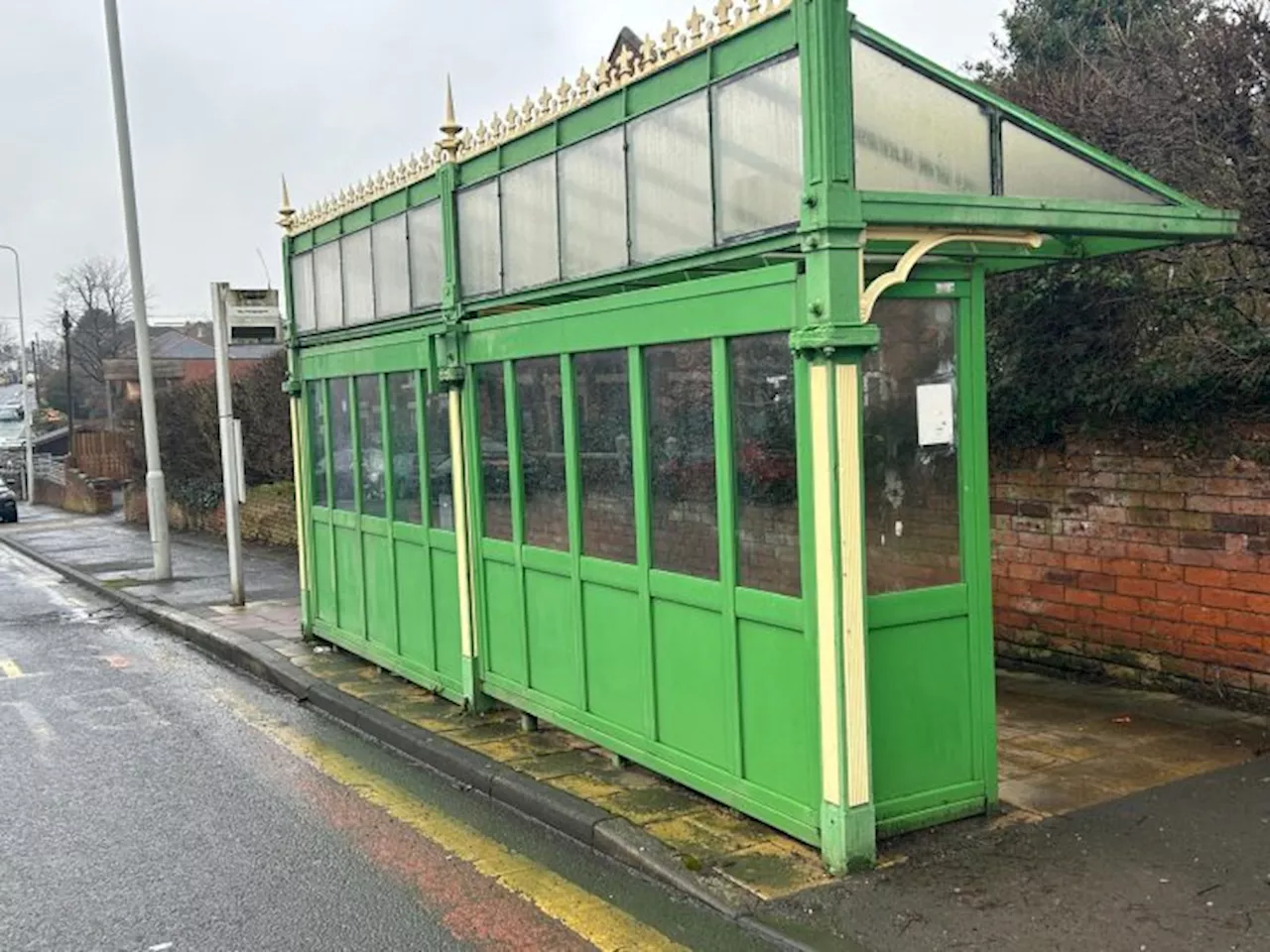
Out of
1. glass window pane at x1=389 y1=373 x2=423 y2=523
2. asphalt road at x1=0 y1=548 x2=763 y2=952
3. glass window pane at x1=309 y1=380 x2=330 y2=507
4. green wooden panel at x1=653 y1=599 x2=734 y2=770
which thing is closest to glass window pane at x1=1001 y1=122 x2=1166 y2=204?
green wooden panel at x1=653 y1=599 x2=734 y2=770

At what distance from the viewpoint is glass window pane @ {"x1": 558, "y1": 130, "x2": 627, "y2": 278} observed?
559cm

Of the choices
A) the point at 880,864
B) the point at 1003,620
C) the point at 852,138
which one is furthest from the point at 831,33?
the point at 1003,620

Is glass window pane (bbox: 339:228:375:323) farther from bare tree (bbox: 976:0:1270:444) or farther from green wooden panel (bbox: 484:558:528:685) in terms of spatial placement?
bare tree (bbox: 976:0:1270:444)

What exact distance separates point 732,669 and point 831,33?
2574 mm

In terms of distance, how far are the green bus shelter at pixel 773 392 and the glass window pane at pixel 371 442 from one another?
189 cm

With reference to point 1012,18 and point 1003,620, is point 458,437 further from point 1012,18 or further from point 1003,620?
point 1012,18

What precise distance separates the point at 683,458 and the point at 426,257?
314 cm

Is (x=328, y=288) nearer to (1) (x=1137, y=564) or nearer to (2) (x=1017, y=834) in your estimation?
(1) (x=1137, y=564)

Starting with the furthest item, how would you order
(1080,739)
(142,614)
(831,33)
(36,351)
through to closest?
(36,351) → (142,614) → (1080,739) → (831,33)

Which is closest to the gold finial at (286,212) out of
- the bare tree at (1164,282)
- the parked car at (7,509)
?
the bare tree at (1164,282)

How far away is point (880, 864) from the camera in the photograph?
4.53 metres

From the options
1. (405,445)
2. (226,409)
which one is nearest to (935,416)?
(405,445)

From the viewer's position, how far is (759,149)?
4629mm

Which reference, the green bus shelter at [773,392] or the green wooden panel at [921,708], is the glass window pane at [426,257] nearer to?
the green bus shelter at [773,392]
